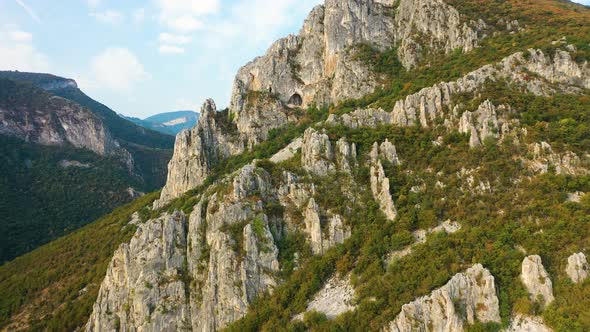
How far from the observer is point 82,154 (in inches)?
7446

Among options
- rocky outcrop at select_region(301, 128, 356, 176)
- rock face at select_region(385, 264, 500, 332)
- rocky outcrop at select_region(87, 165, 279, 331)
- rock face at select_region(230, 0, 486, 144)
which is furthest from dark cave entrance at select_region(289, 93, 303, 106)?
rock face at select_region(385, 264, 500, 332)

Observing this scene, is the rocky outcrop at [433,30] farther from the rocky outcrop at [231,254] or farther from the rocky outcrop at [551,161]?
the rocky outcrop at [231,254]

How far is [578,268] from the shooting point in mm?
33219

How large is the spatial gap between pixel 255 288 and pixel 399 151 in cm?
2878

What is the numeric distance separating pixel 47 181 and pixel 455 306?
168697mm

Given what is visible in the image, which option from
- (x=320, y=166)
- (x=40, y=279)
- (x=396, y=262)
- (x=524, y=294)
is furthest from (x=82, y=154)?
(x=524, y=294)

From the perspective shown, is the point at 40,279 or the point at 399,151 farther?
the point at 40,279

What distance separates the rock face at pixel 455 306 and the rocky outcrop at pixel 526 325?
3.99 ft

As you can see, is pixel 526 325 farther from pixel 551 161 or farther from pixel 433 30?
pixel 433 30

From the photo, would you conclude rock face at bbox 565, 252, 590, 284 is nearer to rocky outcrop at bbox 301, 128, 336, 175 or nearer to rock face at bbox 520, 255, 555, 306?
rock face at bbox 520, 255, 555, 306

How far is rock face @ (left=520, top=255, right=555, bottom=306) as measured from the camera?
108 ft

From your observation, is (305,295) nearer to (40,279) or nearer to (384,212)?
(384,212)

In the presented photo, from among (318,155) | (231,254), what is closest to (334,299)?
(231,254)

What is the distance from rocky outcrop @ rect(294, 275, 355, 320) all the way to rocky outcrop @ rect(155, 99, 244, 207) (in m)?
55.7
